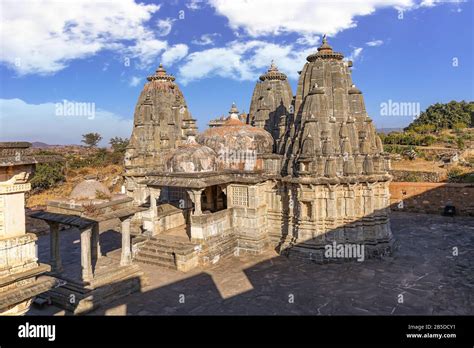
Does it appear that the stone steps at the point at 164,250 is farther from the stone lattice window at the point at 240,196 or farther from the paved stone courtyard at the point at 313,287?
the stone lattice window at the point at 240,196

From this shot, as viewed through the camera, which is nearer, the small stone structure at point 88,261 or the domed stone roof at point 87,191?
the small stone structure at point 88,261

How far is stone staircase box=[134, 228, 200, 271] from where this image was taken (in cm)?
1389

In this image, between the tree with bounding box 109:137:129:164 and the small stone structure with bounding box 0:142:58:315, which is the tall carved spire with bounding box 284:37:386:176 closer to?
the small stone structure with bounding box 0:142:58:315

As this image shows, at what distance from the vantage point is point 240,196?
16.8m

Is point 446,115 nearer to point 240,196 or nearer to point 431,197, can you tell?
point 431,197

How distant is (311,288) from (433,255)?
272 inches

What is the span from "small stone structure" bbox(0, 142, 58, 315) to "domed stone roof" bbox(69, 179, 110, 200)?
16.4 feet

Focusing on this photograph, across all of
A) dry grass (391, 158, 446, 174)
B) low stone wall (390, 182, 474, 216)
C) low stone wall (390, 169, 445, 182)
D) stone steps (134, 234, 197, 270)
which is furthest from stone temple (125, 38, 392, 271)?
dry grass (391, 158, 446, 174)

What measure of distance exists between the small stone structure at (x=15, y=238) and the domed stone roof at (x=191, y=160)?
8.81m

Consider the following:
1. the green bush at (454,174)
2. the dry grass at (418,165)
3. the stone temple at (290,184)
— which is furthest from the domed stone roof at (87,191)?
the dry grass at (418,165)

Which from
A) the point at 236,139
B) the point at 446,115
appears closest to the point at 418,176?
the point at 236,139

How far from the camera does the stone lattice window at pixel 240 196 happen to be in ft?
54.7

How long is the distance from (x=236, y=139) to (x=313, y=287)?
26.4 ft

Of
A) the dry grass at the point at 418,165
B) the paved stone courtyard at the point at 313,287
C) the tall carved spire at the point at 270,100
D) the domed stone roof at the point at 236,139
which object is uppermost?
the tall carved spire at the point at 270,100
